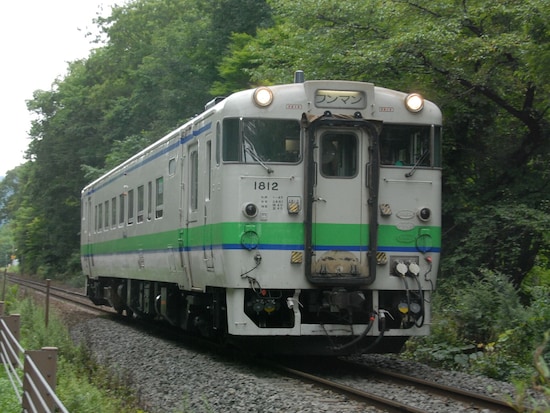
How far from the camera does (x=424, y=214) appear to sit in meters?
10.0

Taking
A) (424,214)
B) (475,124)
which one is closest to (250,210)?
(424,214)

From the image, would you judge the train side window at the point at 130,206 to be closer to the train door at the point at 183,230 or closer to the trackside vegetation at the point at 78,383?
the trackside vegetation at the point at 78,383

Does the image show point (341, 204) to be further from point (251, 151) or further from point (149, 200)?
point (149, 200)

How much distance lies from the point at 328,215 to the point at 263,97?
1.57 metres

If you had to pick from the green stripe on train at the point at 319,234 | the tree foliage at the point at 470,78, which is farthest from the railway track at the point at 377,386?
the tree foliage at the point at 470,78

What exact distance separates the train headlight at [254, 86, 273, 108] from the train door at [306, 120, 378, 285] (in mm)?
594

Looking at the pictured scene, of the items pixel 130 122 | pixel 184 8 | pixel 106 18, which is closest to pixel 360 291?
pixel 130 122

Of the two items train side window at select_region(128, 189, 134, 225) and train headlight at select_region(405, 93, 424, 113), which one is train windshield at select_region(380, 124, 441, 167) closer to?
train headlight at select_region(405, 93, 424, 113)

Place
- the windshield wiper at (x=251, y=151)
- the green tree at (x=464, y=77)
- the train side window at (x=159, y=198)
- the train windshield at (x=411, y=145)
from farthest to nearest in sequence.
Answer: the green tree at (x=464, y=77) < the train side window at (x=159, y=198) < the train windshield at (x=411, y=145) < the windshield wiper at (x=251, y=151)

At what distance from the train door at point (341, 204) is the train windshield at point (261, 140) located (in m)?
0.25

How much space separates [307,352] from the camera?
33.1 feet

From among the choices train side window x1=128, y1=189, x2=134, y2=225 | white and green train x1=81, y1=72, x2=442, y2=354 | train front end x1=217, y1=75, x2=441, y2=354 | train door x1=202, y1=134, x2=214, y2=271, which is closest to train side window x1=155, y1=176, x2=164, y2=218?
train side window x1=128, y1=189, x2=134, y2=225

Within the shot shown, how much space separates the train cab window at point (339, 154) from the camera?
32.6 ft

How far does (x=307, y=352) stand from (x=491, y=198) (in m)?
7.79
